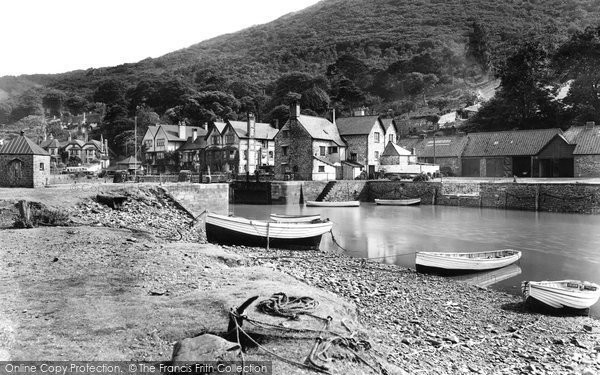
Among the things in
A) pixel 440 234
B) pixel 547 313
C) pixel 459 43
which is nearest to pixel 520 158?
pixel 440 234

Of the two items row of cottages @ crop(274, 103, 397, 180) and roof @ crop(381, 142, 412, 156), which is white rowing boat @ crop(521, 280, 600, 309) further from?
roof @ crop(381, 142, 412, 156)

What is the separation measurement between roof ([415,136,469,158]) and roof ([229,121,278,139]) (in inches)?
884

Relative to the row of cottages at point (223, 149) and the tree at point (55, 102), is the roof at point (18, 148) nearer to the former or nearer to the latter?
the row of cottages at point (223, 149)

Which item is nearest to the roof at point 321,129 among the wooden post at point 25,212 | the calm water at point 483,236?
the calm water at point 483,236

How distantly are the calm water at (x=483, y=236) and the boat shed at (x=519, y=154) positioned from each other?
15.8 metres

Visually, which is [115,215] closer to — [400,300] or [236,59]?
[400,300]

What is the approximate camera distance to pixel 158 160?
3162 inches

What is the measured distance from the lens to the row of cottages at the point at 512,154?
4925cm

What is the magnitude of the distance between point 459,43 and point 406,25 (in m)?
44.9

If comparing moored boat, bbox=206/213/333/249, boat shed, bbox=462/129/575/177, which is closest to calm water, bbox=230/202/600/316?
moored boat, bbox=206/213/333/249

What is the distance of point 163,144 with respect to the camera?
8006 cm

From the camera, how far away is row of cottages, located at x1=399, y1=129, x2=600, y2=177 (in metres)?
49.2

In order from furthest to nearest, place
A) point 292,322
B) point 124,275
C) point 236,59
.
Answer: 1. point 236,59
2. point 124,275
3. point 292,322

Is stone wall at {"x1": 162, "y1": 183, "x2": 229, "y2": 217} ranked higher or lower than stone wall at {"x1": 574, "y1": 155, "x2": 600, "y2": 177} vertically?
lower
